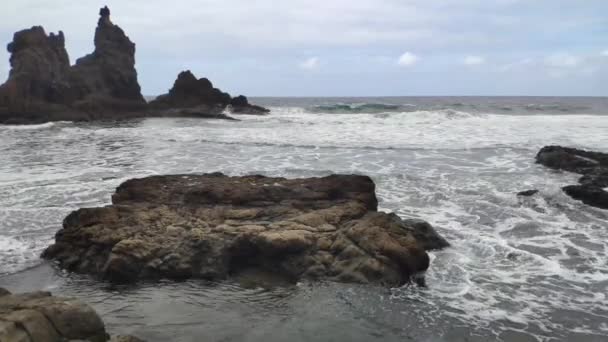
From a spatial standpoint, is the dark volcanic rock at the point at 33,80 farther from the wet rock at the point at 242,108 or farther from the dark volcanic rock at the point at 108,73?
the wet rock at the point at 242,108

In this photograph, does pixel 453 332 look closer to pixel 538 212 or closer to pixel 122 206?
pixel 122 206

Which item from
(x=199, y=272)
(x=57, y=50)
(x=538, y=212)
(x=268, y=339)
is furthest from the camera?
(x=57, y=50)

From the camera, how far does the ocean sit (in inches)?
213

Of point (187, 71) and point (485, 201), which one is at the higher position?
point (187, 71)

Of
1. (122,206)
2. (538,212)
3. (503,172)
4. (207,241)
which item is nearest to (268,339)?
(207,241)

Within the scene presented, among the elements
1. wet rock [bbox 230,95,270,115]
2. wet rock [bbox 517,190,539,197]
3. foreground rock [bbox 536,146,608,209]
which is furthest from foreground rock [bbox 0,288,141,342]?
wet rock [bbox 230,95,270,115]

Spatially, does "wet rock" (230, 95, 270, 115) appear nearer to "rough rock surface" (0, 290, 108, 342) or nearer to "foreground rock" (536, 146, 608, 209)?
"foreground rock" (536, 146, 608, 209)

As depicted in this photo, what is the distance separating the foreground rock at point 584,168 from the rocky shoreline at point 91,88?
88.5 feet

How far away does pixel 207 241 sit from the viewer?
7.07 metres

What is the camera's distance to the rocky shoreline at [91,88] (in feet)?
125

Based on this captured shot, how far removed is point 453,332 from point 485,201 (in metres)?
6.69

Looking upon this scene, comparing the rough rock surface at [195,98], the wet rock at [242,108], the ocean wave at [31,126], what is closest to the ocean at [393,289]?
the ocean wave at [31,126]

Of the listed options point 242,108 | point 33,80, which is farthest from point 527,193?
point 33,80

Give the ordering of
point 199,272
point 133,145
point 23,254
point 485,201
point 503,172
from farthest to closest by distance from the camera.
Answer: point 133,145 → point 503,172 → point 485,201 → point 23,254 → point 199,272
